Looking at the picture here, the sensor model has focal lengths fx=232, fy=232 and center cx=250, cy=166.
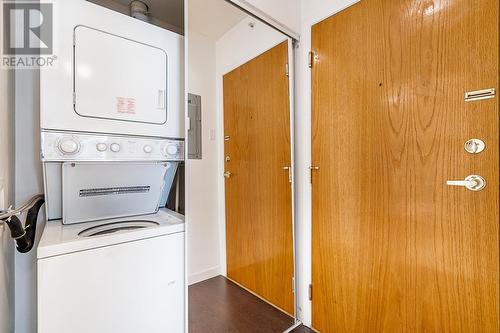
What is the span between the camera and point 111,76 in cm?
116

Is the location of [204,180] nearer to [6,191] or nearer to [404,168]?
[6,191]

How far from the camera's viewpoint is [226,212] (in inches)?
65.5

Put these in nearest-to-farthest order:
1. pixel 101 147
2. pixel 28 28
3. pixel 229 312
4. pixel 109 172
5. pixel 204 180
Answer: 1. pixel 28 28
2. pixel 101 147
3. pixel 109 172
4. pixel 204 180
5. pixel 229 312

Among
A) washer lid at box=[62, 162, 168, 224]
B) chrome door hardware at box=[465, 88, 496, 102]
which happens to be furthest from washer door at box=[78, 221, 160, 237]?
chrome door hardware at box=[465, 88, 496, 102]

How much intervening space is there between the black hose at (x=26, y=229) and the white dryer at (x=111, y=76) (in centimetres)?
40

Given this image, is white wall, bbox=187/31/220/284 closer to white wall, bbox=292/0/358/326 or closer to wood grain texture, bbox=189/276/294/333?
wood grain texture, bbox=189/276/294/333

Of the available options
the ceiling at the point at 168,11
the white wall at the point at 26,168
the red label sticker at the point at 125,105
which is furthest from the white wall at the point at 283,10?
the white wall at the point at 26,168

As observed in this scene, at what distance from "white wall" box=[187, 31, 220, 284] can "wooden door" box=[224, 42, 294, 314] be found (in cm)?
25

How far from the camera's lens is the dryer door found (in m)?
1.09

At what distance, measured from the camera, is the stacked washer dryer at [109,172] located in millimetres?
989

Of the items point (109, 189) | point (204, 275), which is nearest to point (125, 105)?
point (109, 189)

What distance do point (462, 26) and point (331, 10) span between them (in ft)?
2.61

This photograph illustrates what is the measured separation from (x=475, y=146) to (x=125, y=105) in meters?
1.74

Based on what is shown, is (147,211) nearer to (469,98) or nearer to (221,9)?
(221,9)
